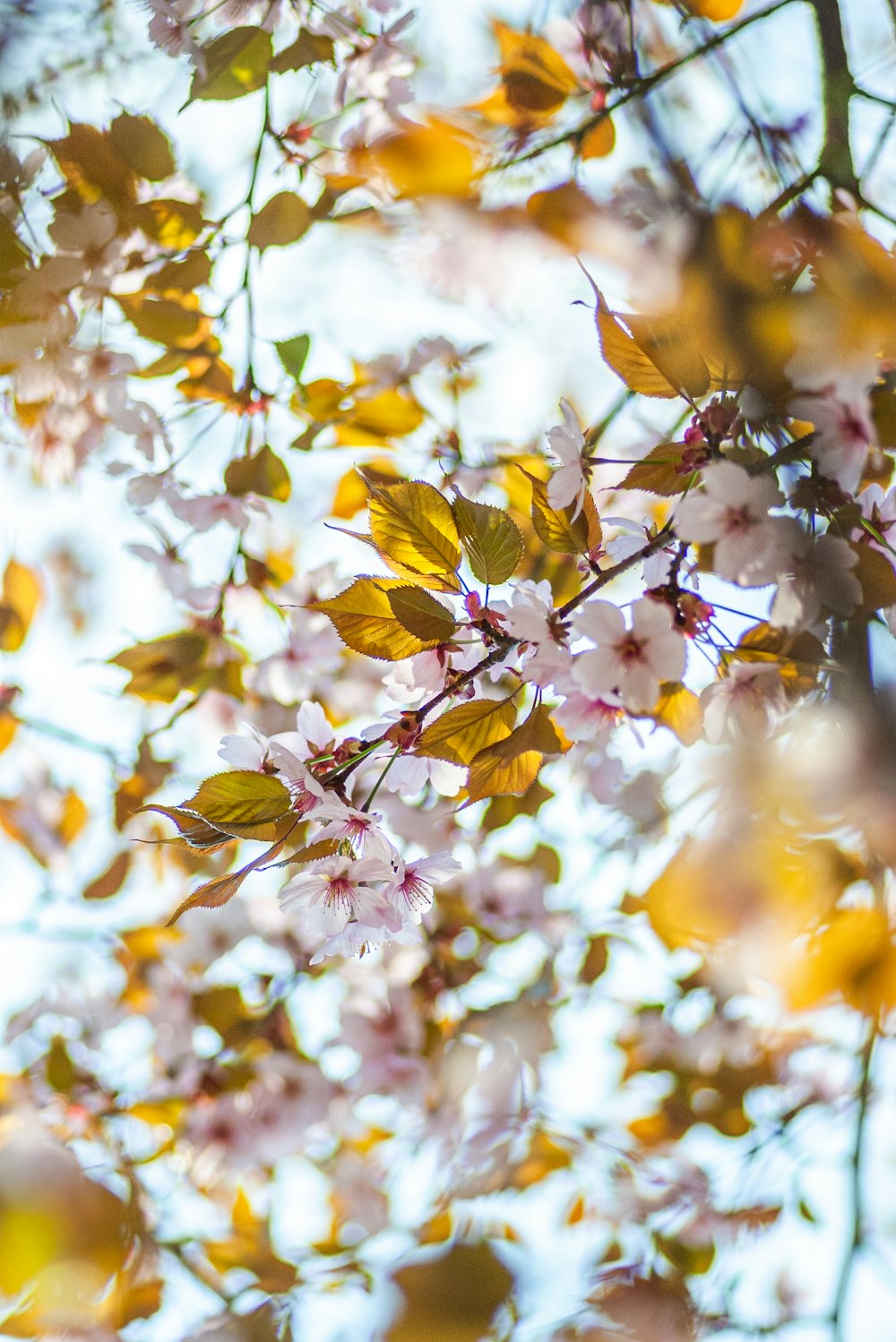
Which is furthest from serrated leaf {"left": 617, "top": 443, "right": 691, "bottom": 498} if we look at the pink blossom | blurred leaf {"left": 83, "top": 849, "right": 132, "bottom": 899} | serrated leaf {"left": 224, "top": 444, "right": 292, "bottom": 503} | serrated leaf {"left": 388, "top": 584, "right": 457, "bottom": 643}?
blurred leaf {"left": 83, "top": 849, "right": 132, "bottom": 899}

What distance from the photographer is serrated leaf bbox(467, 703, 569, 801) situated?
1.90 ft

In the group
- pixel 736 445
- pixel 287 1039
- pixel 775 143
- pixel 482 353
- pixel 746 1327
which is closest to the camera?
pixel 736 445

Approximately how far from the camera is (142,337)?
874mm

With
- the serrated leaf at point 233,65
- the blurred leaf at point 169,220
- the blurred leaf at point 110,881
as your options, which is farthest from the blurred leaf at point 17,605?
the serrated leaf at point 233,65

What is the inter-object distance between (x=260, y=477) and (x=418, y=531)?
439 millimetres

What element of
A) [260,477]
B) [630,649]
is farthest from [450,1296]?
[260,477]

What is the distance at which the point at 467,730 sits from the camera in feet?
1.94

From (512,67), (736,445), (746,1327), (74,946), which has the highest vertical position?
(512,67)

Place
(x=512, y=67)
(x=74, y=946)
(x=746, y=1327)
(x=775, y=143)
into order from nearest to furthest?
(x=775, y=143) → (x=512, y=67) → (x=746, y=1327) → (x=74, y=946)

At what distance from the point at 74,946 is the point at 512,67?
1686 mm

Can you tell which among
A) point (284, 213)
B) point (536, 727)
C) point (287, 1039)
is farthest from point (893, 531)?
point (287, 1039)

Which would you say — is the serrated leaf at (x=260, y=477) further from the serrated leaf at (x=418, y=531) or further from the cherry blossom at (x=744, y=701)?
the cherry blossom at (x=744, y=701)

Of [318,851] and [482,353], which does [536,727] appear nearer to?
[318,851]

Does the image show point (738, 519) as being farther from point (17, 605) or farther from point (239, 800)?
point (17, 605)
